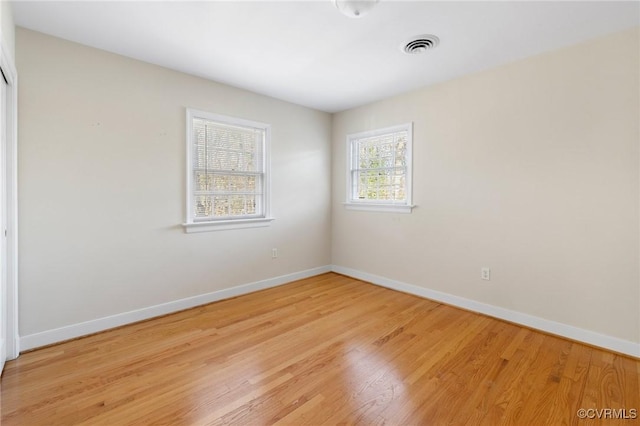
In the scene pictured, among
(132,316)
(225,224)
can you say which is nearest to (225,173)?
(225,224)

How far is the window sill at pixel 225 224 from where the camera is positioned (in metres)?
3.18

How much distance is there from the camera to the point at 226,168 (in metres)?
3.50

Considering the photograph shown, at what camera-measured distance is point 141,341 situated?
2459mm

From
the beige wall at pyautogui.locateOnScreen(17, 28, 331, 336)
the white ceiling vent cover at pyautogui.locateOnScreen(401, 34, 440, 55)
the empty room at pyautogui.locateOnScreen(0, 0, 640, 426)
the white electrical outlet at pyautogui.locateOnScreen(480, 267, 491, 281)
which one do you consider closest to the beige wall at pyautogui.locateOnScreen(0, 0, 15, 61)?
the empty room at pyautogui.locateOnScreen(0, 0, 640, 426)

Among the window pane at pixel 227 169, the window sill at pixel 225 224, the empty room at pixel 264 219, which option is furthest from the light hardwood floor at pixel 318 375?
the window pane at pixel 227 169

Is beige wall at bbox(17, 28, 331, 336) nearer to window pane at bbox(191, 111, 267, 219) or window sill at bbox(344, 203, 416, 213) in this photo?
window pane at bbox(191, 111, 267, 219)

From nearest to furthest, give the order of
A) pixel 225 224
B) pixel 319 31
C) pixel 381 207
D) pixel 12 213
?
pixel 12 213, pixel 319 31, pixel 225 224, pixel 381 207

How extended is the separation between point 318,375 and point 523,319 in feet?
6.82

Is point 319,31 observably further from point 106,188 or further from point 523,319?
point 523,319

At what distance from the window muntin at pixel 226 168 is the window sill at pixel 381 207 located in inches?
50.4

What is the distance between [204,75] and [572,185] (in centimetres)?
364

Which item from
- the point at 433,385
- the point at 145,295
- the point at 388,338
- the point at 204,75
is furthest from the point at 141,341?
the point at 204,75

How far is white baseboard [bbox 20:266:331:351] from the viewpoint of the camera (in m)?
2.36

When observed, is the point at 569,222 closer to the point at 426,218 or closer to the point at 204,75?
the point at 426,218
